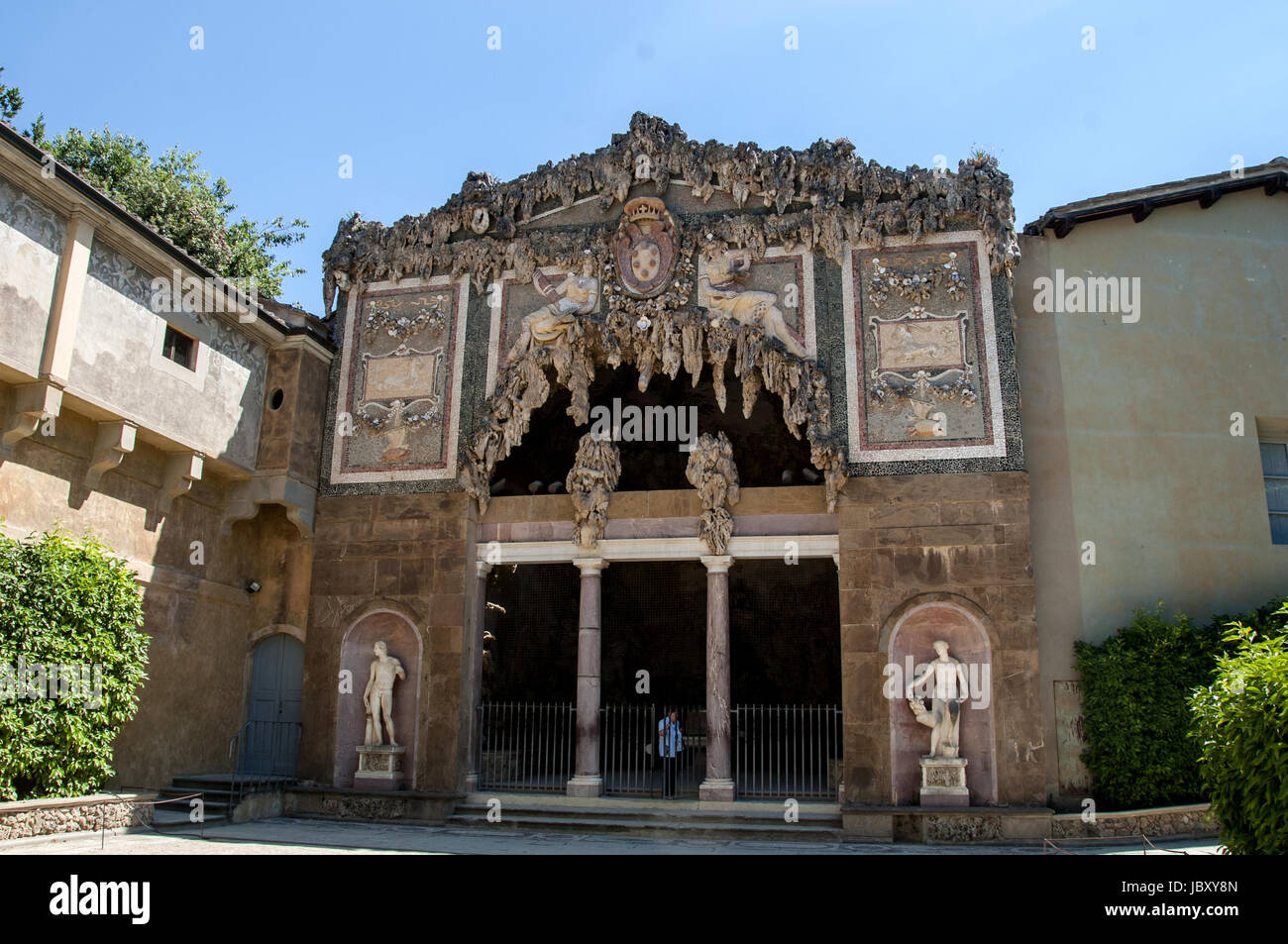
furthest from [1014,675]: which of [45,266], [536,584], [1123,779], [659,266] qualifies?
[45,266]

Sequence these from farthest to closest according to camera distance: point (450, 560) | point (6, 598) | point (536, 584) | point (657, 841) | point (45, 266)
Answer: point (536, 584)
point (450, 560)
point (657, 841)
point (45, 266)
point (6, 598)

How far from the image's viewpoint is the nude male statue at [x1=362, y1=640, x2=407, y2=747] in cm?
1599

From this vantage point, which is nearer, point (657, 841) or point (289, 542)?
point (657, 841)

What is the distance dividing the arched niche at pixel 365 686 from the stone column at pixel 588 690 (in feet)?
8.32

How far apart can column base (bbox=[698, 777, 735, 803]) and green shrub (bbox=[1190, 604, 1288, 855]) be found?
8180mm

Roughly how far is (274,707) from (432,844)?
5512mm

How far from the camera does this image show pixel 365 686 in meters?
16.5

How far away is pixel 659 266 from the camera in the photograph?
1700 cm

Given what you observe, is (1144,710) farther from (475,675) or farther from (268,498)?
(268,498)

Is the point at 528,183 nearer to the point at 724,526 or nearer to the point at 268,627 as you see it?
the point at 724,526

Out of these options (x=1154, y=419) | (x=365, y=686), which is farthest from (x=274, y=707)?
(x=1154, y=419)

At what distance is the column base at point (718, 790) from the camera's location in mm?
15109

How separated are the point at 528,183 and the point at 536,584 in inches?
339

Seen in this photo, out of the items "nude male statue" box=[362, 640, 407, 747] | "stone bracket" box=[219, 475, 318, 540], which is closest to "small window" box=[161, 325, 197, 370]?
"stone bracket" box=[219, 475, 318, 540]
